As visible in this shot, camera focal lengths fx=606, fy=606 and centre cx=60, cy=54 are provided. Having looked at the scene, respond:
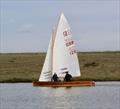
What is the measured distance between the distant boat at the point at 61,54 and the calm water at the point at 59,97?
7.66 feet

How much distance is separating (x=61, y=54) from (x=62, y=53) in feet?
0.49

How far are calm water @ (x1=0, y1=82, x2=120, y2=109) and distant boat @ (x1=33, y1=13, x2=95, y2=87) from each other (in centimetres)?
234

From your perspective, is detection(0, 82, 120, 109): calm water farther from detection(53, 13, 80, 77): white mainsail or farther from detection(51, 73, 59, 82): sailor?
detection(53, 13, 80, 77): white mainsail

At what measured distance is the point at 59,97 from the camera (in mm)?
49688

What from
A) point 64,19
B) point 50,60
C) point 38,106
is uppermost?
point 64,19

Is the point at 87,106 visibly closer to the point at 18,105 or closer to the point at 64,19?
the point at 18,105

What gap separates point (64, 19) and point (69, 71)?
531 cm

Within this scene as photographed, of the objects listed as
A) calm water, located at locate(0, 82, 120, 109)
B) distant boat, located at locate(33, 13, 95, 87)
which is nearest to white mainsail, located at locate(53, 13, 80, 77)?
distant boat, located at locate(33, 13, 95, 87)

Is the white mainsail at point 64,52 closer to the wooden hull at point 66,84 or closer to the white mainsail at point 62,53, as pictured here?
the white mainsail at point 62,53

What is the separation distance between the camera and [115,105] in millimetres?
42125

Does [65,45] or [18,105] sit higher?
[65,45]

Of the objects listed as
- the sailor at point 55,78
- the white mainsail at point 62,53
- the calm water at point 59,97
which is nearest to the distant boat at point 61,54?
the white mainsail at point 62,53

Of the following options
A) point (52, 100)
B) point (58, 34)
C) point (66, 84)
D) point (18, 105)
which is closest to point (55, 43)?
point (58, 34)

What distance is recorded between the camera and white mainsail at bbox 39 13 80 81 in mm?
61469
